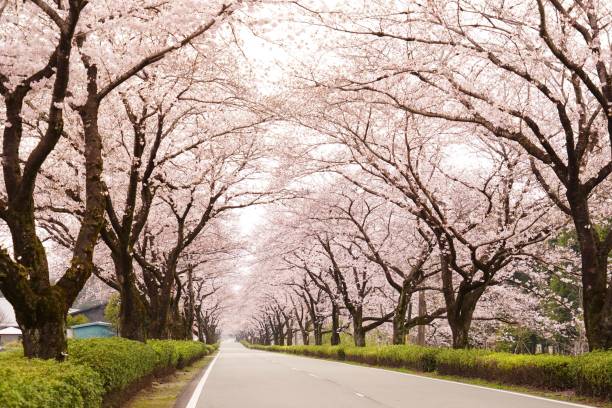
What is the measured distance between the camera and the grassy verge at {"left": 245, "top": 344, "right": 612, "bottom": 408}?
1114 centimetres

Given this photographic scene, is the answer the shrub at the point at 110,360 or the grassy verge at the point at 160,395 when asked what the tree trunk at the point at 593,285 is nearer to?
the grassy verge at the point at 160,395

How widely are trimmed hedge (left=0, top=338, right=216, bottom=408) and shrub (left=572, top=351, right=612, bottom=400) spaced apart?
8.08 meters

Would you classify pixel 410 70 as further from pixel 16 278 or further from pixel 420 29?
pixel 16 278

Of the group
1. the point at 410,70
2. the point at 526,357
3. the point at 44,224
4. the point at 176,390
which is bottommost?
the point at 176,390

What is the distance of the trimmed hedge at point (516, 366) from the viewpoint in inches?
440

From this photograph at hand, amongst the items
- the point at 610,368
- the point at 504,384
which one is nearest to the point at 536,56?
the point at 610,368

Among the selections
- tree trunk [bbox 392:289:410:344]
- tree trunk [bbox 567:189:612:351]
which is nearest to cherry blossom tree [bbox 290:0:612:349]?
tree trunk [bbox 567:189:612:351]

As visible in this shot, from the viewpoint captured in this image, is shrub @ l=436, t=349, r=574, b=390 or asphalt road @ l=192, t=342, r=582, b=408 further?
shrub @ l=436, t=349, r=574, b=390

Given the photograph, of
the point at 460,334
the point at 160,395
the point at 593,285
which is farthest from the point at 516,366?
the point at 160,395

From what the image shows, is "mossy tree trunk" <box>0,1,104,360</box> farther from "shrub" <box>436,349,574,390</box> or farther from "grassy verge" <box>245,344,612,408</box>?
"shrub" <box>436,349,574,390</box>

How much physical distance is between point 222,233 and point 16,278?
2718cm

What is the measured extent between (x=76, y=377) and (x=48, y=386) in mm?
1218

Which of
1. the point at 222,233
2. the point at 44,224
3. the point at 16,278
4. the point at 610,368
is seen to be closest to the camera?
the point at 16,278

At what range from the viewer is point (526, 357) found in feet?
48.1
